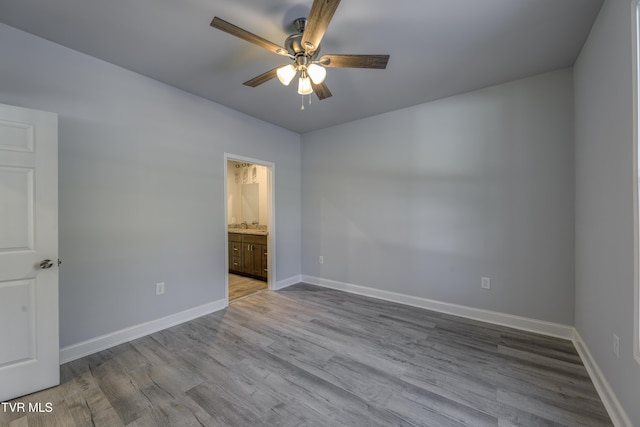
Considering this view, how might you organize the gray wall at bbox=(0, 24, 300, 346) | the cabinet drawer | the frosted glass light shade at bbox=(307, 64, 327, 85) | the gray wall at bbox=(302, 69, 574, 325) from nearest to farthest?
the frosted glass light shade at bbox=(307, 64, 327, 85)
the gray wall at bbox=(0, 24, 300, 346)
the gray wall at bbox=(302, 69, 574, 325)
the cabinet drawer

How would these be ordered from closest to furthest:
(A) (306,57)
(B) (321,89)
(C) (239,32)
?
(C) (239,32)
(A) (306,57)
(B) (321,89)

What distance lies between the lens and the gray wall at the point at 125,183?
7.13 ft

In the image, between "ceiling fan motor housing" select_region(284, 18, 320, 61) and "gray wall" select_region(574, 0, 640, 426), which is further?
"ceiling fan motor housing" select_region(284, 18, 320, 61)

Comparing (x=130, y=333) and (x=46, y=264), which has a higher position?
(x=46, y=264)

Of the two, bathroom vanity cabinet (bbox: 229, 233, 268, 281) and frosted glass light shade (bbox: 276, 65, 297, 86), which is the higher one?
frosted glass light shade (bbox: 276, 65, 297, 86)

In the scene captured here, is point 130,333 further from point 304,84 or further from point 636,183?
point 636,183

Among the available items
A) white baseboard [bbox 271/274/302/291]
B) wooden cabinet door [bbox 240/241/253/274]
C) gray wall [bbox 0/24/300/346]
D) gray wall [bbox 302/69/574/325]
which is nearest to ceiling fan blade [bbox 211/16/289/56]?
gray wall [bbox 0/24/300/346]

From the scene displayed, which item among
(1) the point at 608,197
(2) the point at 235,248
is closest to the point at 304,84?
(1) the point at 608,197

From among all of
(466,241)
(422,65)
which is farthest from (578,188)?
(422,65)

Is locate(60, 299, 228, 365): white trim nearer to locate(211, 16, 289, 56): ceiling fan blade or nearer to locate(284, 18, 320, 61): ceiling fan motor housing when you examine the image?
locate(211, 16, 289, 56): ceiling fan blade

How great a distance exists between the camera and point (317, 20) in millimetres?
1485

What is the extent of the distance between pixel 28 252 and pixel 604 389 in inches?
162

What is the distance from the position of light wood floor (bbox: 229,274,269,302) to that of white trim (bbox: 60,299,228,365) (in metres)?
0.54

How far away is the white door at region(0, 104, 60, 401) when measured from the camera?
1730 millimetres
